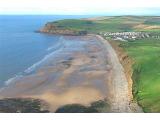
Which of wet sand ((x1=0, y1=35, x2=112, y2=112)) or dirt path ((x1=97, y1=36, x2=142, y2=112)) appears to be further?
wet sand ((x1=0, y1=35, x2=112, y2=112))

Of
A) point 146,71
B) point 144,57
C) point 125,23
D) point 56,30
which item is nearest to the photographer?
point 146,71

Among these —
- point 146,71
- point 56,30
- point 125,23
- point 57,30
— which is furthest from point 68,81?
point 56,30

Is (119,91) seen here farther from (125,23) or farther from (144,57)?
(125,23)

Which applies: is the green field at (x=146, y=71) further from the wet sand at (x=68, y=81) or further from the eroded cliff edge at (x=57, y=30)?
the eroded cliff edge at (x=57, y=30)

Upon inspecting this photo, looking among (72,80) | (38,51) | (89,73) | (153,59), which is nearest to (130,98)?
(153,59)

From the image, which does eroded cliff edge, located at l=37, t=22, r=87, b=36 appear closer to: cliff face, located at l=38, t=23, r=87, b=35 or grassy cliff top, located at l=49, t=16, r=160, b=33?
cliff face, located at l=38, t=23, r=87, b=35

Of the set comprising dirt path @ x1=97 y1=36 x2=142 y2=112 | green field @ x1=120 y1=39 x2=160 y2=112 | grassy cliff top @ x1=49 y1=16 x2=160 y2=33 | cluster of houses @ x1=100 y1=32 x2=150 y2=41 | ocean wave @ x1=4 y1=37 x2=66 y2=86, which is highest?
grassy cliff top @ x1=49 y1=16 x2=160 y2=33

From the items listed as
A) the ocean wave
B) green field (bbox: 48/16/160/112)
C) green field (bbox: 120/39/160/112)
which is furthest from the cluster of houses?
the ocean wave
